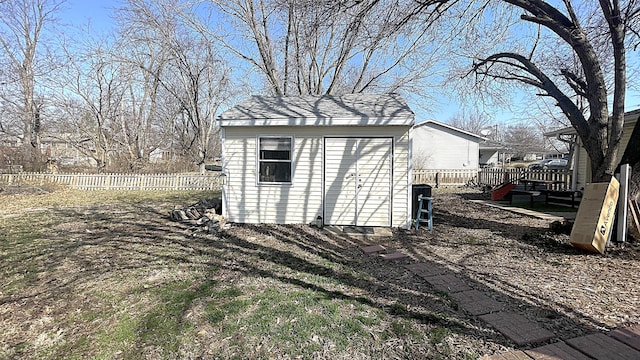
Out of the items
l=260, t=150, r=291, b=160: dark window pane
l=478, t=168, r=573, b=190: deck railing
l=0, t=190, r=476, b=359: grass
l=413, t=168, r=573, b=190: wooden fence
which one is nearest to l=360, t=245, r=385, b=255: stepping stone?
l=0, t=190, r=476, b=359: grass

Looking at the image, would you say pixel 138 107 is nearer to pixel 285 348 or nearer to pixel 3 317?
pixel 3 317

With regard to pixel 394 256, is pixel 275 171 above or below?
above

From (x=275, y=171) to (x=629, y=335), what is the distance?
20.2 ft

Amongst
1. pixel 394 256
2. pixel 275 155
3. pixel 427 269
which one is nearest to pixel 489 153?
pixel 275 155

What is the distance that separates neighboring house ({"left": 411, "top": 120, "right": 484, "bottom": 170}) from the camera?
26969 millimetres

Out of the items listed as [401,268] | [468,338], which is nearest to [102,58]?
[401,268]

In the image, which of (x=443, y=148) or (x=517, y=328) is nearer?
(x=517, y=328)

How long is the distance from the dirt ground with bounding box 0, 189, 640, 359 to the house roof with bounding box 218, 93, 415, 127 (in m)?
2.45

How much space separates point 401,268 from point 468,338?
184 cm

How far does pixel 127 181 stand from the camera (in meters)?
15.6

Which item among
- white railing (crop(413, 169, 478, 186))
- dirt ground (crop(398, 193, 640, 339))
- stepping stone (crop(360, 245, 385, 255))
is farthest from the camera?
white railing (crop(413, 169, 478, 186))

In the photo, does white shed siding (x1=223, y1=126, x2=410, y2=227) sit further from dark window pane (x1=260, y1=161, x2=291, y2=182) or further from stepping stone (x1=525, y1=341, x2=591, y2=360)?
stepping stone (x1=525, y1=341, x2=591, y2=360)

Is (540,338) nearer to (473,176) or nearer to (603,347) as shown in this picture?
(603,347)

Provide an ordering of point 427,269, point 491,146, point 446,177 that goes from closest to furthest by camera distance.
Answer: point 427,269 → point 446,177 → point 491,146
